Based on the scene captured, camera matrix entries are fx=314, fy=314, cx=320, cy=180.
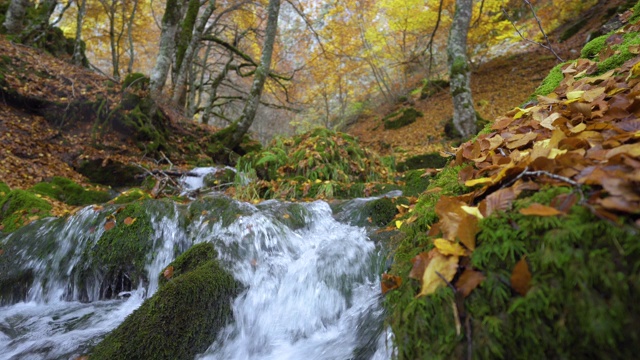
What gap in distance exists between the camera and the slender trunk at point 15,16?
8.70 m

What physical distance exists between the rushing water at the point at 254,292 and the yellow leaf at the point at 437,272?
2.48 ft

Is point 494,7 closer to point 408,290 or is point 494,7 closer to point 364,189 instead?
point 364,189

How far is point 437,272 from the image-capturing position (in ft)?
3.57

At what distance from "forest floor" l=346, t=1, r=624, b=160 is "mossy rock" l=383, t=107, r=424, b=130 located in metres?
0.29

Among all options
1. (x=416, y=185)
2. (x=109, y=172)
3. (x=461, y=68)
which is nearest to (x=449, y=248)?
(x=416, y=185)

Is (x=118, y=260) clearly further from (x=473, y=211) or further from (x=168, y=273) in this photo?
(x=473, y=211)

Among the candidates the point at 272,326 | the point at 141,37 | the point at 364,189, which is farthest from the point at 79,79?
the point at 141,37

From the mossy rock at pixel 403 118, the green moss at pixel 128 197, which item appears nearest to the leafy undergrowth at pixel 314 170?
the green moss at pixel 128 197

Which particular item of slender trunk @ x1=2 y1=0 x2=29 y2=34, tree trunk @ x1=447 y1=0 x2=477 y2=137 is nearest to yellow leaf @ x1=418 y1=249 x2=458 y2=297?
tree trunk @ x1=447 y1=0 x2=477 y2=137

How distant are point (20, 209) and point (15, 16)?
8.13 meters

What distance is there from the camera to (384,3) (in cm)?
1420

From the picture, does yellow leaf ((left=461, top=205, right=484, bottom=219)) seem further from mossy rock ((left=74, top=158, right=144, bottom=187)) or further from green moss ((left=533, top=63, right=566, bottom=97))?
mossy rock ((left=74, top=158, right=144, bottom=187))

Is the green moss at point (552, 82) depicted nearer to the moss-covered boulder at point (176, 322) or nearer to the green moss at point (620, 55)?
the green moss at point (620, 55)

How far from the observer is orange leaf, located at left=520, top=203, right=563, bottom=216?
982 mm
